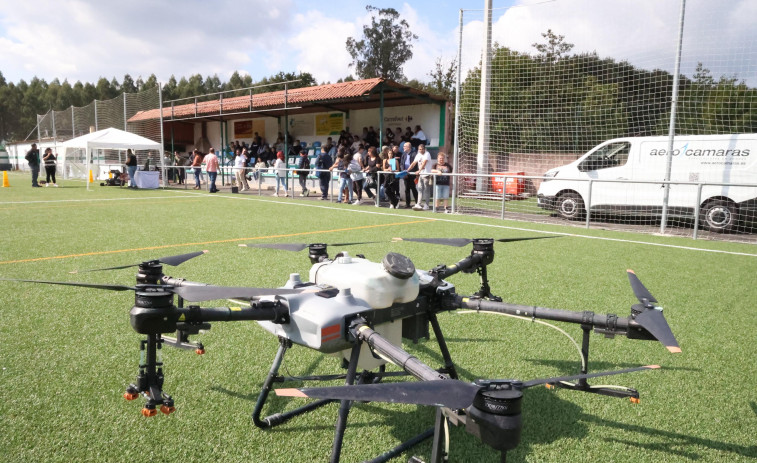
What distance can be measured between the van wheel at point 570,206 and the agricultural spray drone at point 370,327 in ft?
35.9

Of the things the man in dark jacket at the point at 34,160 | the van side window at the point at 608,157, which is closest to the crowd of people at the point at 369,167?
the van side window at the point at 608,157

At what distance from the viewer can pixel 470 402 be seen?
1.19 m

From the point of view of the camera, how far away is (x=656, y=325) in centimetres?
183

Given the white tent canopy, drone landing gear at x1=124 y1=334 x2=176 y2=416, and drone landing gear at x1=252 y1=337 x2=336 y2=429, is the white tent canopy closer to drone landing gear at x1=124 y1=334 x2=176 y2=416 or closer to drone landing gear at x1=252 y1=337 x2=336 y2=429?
drone landing gear at x1=252 y1=337 x2=336 y2=429

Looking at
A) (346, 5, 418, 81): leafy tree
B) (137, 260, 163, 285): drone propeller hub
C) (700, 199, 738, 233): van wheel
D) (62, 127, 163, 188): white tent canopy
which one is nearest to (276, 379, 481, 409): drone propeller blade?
(137, 260, 163, 285): drone propeller hub

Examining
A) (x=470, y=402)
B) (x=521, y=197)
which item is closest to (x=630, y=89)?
(x=521, y=197)

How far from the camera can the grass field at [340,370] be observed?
7.11 feet

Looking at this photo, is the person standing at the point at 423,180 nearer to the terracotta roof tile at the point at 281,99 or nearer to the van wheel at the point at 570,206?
the van wheel at the point at 570,206

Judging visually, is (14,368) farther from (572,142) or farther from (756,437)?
(572,142)

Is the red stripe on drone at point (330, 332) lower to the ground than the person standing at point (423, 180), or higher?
lower

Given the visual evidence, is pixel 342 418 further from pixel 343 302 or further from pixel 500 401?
pixel 500 401

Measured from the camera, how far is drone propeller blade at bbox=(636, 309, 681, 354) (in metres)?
1.74

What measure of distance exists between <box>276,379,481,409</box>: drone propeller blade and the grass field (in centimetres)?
103

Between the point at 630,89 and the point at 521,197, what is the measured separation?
3.88m
